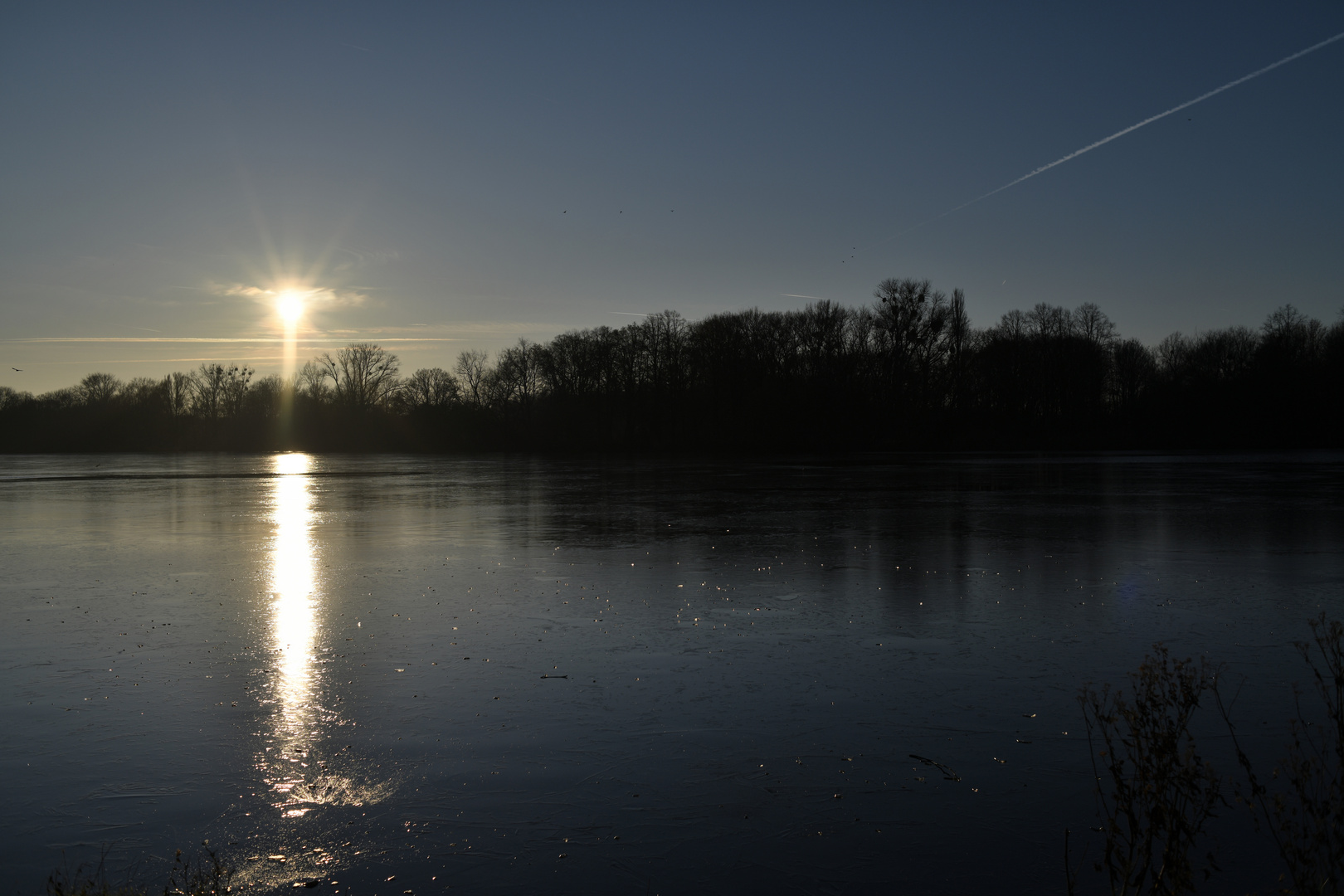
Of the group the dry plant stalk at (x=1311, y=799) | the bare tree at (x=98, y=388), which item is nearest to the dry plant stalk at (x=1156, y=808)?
the dry plant stalk at (x=1311, y=799)

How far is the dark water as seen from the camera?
13.1ft

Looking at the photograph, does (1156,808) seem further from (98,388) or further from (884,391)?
(98,388)

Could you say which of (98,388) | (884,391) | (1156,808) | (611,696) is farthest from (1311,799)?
(98,388)

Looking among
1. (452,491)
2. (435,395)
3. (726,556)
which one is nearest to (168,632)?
(726,556)

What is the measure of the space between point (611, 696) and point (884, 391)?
7548cm

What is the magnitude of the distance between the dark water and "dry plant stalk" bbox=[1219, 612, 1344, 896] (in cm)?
23

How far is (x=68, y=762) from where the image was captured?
4988 mm

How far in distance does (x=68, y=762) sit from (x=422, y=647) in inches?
111

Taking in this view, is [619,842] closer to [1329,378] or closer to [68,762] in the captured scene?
[68,762]

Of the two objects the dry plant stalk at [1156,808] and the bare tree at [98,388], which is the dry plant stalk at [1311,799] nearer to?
the dry plant stalk at [1156,808]

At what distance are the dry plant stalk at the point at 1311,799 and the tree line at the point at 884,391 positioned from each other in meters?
71.4

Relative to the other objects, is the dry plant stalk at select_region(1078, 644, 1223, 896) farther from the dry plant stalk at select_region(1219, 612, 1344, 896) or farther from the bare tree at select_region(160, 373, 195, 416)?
the bare tree at select_region(160, 373, 195, 416)

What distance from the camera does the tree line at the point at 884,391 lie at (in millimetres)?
78062

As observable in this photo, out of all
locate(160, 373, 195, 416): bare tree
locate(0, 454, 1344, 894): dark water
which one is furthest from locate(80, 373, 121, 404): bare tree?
locate(0, 454, 1344, 894): dark water
